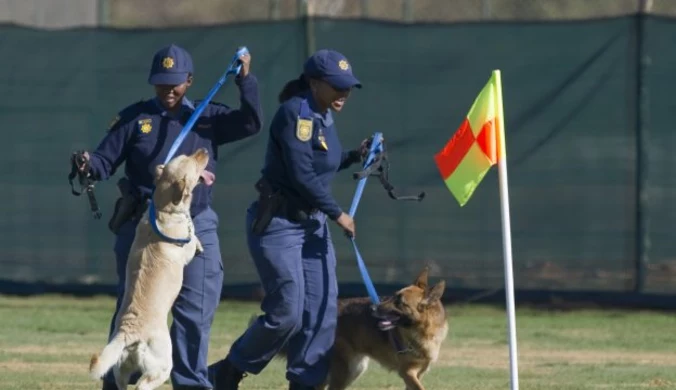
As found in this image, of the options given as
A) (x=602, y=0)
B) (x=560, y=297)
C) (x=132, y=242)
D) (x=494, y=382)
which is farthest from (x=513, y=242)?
(x=602, y=0)

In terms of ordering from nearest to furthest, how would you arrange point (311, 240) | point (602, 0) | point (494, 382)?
point (311, 240)
point (494, 382)
point (602, 0)

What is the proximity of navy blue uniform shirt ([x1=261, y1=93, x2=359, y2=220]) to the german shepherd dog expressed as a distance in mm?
1132

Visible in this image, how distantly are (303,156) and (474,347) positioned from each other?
4.10 metres

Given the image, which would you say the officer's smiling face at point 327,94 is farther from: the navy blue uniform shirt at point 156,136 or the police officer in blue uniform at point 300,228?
the navy blue uniform shirt at point 156,136

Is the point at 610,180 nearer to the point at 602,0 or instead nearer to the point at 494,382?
the point at 494,382

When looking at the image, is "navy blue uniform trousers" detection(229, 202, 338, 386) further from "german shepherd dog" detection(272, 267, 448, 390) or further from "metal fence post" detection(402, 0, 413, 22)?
"metal fence post" detection(402, 0, 413, 22)

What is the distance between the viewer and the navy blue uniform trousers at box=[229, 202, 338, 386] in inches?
297

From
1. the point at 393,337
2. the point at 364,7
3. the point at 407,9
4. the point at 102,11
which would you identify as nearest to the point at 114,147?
the point at 393,337

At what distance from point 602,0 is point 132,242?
18.5 m

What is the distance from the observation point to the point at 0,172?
13.8 meters

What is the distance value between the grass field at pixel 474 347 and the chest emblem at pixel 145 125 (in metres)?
2.16

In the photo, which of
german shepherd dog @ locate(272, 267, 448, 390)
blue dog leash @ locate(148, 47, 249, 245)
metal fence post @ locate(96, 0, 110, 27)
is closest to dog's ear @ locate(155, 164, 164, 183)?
blue dog leash @ locate(148, 47, 249, 245)

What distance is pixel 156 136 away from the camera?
718cm

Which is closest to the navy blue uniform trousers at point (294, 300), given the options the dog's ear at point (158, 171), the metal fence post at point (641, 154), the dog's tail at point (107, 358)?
the dog's ear at point (158, 171)
